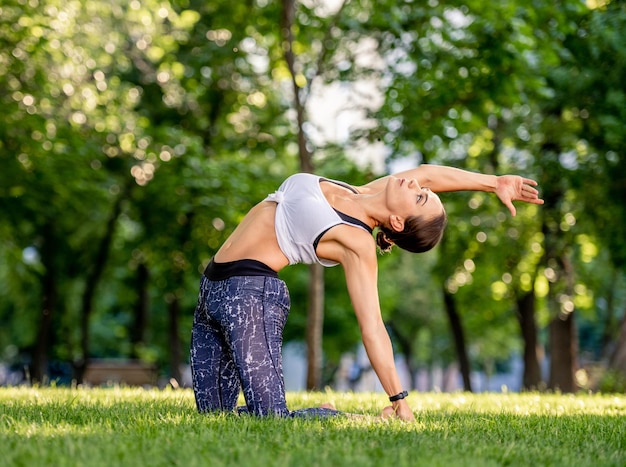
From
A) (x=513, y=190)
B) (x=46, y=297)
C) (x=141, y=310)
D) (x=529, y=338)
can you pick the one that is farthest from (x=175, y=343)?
(x=513, y=190)

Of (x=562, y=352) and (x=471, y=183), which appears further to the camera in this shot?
(x=562, y=352)

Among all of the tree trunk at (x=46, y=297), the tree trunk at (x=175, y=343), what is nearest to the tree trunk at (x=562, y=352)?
the tree trunk at (x=175, y=343)

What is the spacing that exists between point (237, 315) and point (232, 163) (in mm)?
11649

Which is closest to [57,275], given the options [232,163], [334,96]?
[232,163]

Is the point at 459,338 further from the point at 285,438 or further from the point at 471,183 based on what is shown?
the point at 285,438

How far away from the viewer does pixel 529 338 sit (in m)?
21.8

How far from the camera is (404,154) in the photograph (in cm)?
1639

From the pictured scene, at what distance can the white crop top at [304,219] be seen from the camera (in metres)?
5.26

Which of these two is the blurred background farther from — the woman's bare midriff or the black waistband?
the black waistband

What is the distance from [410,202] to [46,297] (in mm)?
18174

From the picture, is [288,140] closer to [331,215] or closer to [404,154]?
[404,154]

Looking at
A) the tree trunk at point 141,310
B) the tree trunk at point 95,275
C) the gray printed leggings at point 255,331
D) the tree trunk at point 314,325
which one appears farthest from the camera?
the tree trunk at point 141,310

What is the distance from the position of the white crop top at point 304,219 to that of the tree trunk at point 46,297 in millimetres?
16801

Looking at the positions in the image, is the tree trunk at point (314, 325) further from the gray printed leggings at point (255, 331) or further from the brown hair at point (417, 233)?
the brown hair at point (417, 233)
